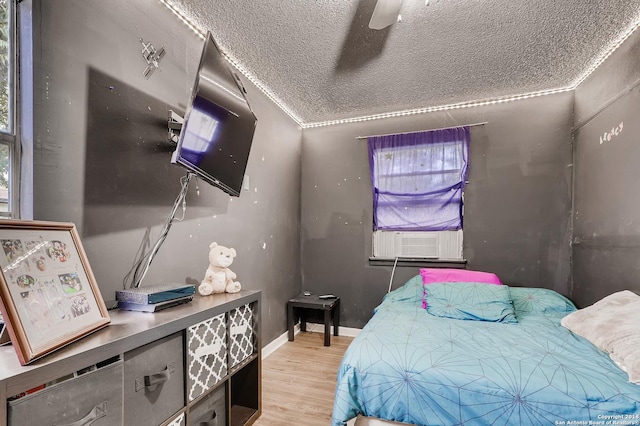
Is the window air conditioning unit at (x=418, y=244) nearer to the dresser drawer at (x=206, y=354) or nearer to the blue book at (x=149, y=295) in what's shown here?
the dresser drawer at (x=206, y=354)

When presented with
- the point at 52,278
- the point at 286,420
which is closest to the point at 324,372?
the point at 286,420

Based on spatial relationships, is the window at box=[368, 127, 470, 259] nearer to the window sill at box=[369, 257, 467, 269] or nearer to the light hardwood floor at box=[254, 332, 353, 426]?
the window sill at box=[369, 257, 467, 269]

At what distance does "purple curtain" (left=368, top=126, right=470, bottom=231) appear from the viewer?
3309 millimetres

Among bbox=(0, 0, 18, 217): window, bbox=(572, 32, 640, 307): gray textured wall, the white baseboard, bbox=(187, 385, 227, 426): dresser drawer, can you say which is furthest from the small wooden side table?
bbox=(0, 0, 18, 217): window

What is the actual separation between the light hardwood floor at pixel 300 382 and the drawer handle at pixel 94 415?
48.9 inches

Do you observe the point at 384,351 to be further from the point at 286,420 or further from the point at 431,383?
the point at 286,420

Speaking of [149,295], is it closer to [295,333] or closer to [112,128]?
[112,128]

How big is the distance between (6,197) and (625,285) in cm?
360

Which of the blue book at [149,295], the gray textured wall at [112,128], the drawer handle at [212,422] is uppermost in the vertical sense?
the gray textured wall at [112,128]

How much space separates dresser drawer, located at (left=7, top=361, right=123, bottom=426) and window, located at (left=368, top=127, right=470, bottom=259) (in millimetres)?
2924

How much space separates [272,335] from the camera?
10.2 ft

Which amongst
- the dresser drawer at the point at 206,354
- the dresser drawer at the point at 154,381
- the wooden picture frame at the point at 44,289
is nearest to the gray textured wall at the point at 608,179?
the dresser drawer at the point at 206,354

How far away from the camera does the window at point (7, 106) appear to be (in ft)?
3.93

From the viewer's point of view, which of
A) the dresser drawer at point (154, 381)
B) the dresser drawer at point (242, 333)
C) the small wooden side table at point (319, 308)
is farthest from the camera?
the small wooden side table at point (319, 308)
